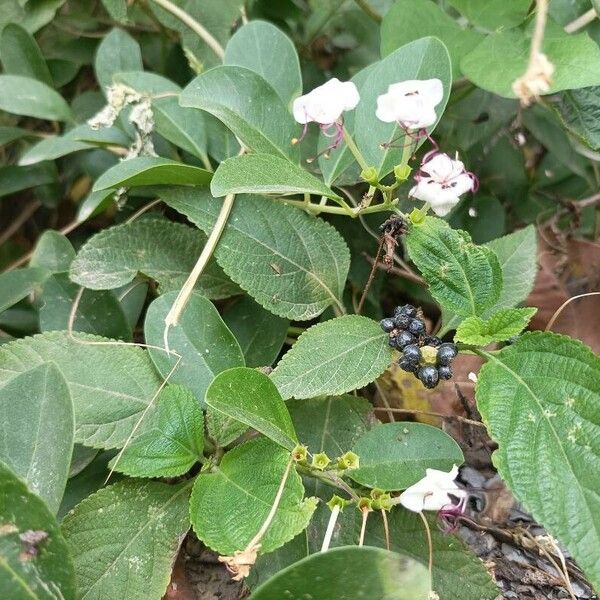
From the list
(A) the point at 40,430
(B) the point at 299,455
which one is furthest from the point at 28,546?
(B) the point at 299,455

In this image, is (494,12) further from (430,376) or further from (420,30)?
(430,376)

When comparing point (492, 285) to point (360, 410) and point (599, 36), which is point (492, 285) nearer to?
point (360, 410)

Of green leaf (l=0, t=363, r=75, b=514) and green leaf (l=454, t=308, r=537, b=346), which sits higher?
green leaf (l=454, t=308, r=537, b=346)

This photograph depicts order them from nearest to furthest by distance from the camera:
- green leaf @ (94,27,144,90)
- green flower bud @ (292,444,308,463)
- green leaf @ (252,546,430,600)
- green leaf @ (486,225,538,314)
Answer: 1. green leaf @ (252,546,430,600)
2. green flower bud @ (292,444,308,463)
3. green leaf @ (486,225,538,314)
4. green leaf @ (94,27,144,90)

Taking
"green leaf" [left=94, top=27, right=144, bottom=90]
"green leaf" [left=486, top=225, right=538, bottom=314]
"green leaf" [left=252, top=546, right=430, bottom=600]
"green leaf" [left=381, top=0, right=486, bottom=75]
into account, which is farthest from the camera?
"green leaf" [left=94, top=27, right=144, bottom=90]

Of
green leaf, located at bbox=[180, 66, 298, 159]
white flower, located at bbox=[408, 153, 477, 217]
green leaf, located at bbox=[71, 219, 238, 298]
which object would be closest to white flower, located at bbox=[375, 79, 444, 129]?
white flower, located at bbox=[408, 153, 477, 217]

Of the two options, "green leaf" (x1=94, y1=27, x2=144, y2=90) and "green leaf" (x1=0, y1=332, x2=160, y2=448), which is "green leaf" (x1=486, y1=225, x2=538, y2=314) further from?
"green leaf" (x1=94, y1=27, x2=144, y2=90)

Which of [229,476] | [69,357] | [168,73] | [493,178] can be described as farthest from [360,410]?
[168,73]
